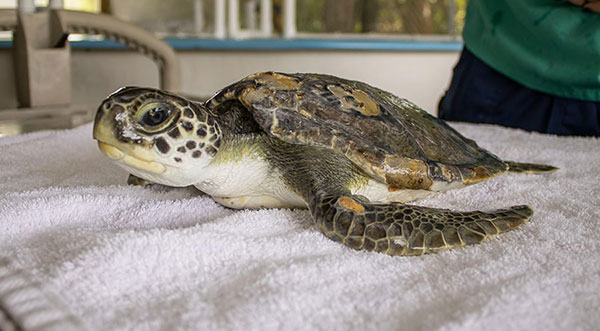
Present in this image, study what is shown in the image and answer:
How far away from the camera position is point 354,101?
2.88 feet

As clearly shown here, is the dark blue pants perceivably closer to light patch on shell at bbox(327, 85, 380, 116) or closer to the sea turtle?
the sea turtle

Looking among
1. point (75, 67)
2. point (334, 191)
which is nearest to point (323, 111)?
point (334, 191)

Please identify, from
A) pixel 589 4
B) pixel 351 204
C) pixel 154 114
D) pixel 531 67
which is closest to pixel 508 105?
pixel 531 67

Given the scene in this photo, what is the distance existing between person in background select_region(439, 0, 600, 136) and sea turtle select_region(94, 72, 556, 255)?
2.14ft

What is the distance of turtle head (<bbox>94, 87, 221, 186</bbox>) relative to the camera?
0.72 meters

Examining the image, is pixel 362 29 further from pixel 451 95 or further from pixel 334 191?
pixel 334 191

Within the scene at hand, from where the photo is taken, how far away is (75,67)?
234 cm

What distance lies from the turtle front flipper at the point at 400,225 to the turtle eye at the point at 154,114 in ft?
0.81

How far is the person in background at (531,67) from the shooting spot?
1394mm

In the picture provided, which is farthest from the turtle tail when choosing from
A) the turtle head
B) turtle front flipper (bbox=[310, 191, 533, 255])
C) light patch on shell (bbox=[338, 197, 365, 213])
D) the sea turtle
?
the turtle head

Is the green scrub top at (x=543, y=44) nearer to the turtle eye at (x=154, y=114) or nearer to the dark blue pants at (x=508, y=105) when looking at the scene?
the dark blue pants at (x=508, y=105)

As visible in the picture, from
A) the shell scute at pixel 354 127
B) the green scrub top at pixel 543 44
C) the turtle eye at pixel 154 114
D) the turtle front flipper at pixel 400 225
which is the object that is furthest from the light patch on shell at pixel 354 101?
the green scrub top at pixel 543 44

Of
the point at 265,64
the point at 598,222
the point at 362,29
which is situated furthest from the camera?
the point at 362,29

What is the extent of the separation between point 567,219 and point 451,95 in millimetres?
1058
